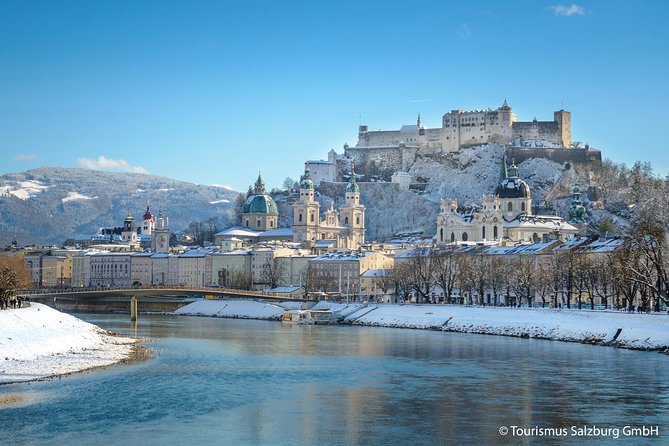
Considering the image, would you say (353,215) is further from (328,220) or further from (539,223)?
(539,223)

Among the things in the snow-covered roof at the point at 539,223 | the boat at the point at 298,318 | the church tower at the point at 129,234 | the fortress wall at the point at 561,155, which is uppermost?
the fortress wall at the point at 561,155

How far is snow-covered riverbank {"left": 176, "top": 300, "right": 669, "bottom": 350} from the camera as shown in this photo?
5122 centimetres

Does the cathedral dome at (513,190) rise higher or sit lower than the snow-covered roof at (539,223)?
higher

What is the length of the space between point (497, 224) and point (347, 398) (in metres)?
91.0

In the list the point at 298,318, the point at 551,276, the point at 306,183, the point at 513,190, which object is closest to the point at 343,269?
the point at 513,190

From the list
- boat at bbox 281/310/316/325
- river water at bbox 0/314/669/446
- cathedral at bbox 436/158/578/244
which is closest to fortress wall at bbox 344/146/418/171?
cathedral at bbox 436/158/578/244

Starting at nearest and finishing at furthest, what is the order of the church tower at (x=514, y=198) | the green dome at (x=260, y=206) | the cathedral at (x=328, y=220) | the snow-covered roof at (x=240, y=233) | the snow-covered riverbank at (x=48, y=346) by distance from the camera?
1. the snow-covered riverbank at (x=48, y=346)
2. the church tower at (x=514, y=198)
3. the cathedral at (x=328, y=220)
4. the snow-covered roof at (x=240, y=233)
5. the green dome at (x=260, y=206)

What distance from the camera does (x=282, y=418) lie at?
97.0 feet

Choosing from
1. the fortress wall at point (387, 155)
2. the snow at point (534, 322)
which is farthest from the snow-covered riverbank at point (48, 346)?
the fortress wall at point (387, 155)

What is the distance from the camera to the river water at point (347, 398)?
27281 mm

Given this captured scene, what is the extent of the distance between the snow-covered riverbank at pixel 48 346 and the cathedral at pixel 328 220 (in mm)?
87079

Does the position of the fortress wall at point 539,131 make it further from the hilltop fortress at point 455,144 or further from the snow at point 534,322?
the snow at point 534,322

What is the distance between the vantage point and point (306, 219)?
14288cm

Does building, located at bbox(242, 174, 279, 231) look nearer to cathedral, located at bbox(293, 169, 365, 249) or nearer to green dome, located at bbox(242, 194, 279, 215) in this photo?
green dome, located at bbox(242, 194, 279, 215)
